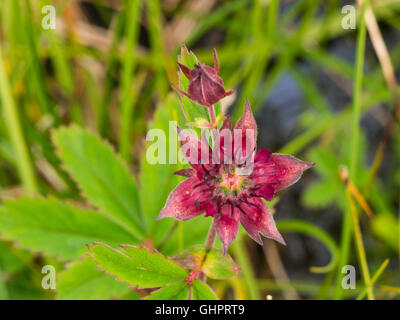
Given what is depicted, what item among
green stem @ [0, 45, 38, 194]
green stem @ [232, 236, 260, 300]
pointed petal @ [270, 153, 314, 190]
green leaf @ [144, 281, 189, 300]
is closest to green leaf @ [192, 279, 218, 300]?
green leaf @ [144, 281, 189, 300]

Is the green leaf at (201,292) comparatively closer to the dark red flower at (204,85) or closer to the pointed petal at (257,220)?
the pointed petal at (257,220)

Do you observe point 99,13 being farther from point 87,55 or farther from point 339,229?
point 339,229

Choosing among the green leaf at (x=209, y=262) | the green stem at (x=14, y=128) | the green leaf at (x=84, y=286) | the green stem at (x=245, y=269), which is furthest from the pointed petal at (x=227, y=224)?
the green stem at (x=14, y=128)

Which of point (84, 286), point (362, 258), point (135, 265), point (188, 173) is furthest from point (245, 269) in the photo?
point (188, 173)

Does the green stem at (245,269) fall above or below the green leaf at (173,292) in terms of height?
above

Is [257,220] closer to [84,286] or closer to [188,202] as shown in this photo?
[188,202]

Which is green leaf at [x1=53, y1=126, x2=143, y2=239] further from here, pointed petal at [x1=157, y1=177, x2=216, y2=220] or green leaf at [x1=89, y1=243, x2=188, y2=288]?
pointed petal at [x1=157, y1=177, x2=216, y2=220]
